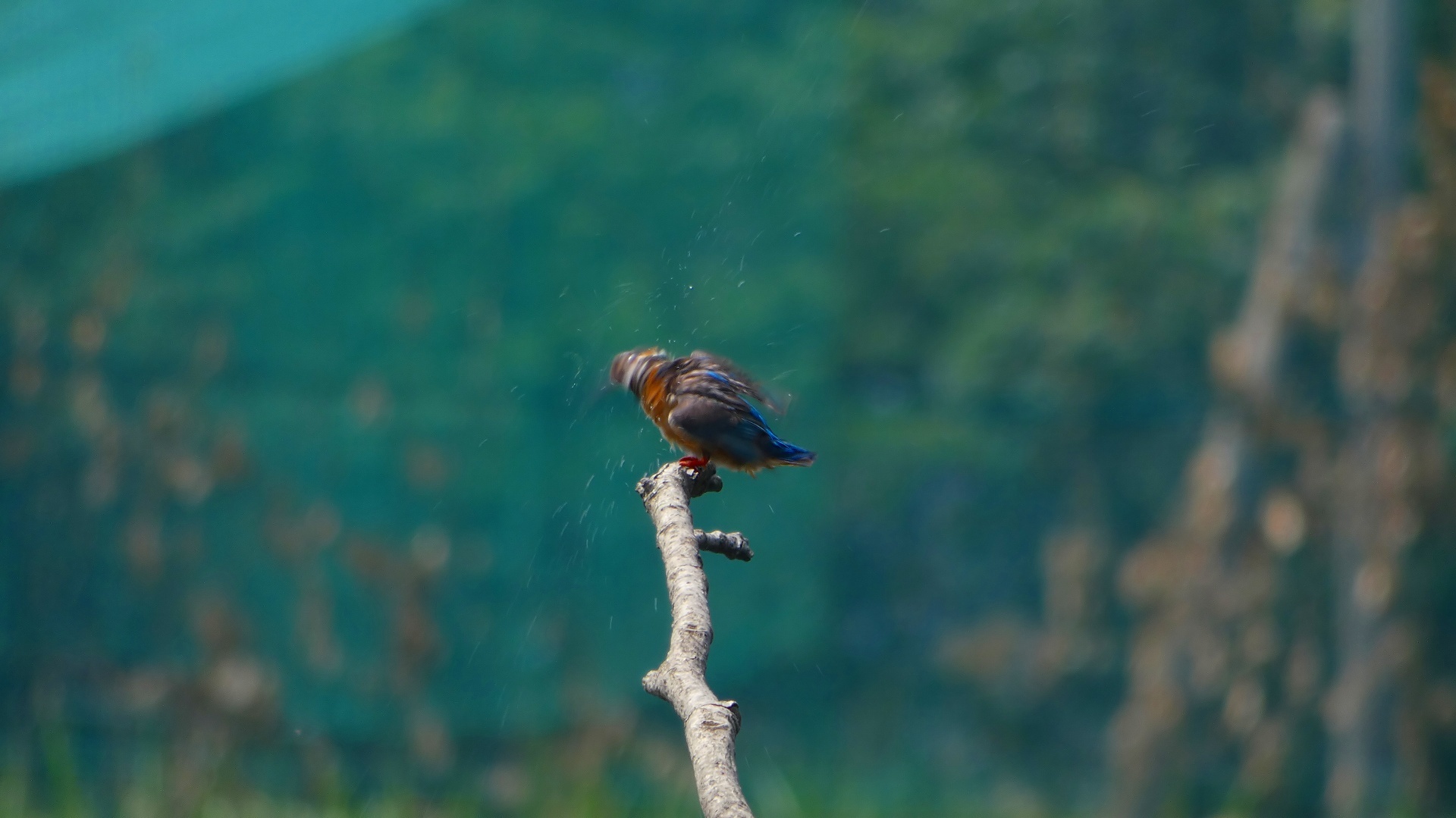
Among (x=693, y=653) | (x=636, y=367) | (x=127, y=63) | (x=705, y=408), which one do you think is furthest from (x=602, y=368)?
(x=693, y=653)

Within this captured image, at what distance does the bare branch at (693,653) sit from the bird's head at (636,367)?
0.42 feet

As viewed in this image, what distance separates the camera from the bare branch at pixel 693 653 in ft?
2.41

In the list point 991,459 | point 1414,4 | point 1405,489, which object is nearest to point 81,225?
point 991,459

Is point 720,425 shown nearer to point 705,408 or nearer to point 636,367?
point 705,408

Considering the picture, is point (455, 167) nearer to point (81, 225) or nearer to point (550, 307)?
point (550, 307)

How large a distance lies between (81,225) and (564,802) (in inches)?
68.7

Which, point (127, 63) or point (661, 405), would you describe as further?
point (127, 63)

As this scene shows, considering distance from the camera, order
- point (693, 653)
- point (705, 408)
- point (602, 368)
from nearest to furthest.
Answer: point (693, 653) → point (705, 408) → point (602, 368)

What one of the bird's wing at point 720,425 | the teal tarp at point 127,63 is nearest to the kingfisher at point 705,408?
the bird's wing at point 720,425

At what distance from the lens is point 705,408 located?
1.18 m

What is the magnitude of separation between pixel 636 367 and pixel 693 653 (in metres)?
0.46

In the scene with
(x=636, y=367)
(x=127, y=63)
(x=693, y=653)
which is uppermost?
(x=127, y=63)

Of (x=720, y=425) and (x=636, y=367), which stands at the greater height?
(x=636, y=367)

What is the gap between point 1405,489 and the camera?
3617mm
